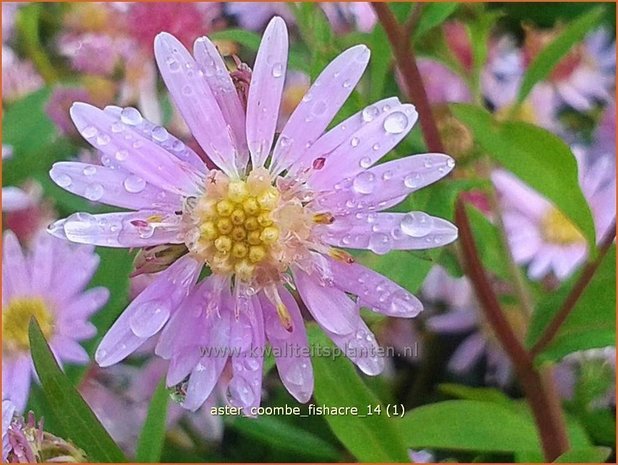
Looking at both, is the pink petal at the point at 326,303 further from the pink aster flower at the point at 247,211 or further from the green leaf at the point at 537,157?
the green leaf at the point at 537,157

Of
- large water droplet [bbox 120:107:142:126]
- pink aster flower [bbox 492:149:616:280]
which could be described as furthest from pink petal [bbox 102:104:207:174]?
pink aster flower [bbox 492:149:616:280]

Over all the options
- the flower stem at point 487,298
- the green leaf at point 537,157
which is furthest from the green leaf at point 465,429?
the green leaf at point 537,157

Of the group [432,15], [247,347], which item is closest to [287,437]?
[247,347]

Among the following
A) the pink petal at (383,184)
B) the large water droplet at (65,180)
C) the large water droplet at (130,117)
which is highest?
the large water droplet at (130,117)

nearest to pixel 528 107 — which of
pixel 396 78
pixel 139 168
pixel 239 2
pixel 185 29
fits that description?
pixel 396 78

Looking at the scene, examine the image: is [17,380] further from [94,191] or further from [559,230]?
[559,230]

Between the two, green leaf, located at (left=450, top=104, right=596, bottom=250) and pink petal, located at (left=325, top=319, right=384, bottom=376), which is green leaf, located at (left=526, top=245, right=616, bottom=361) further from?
pink petal, located at (left=325, top=319, right=384, bottom=376)
